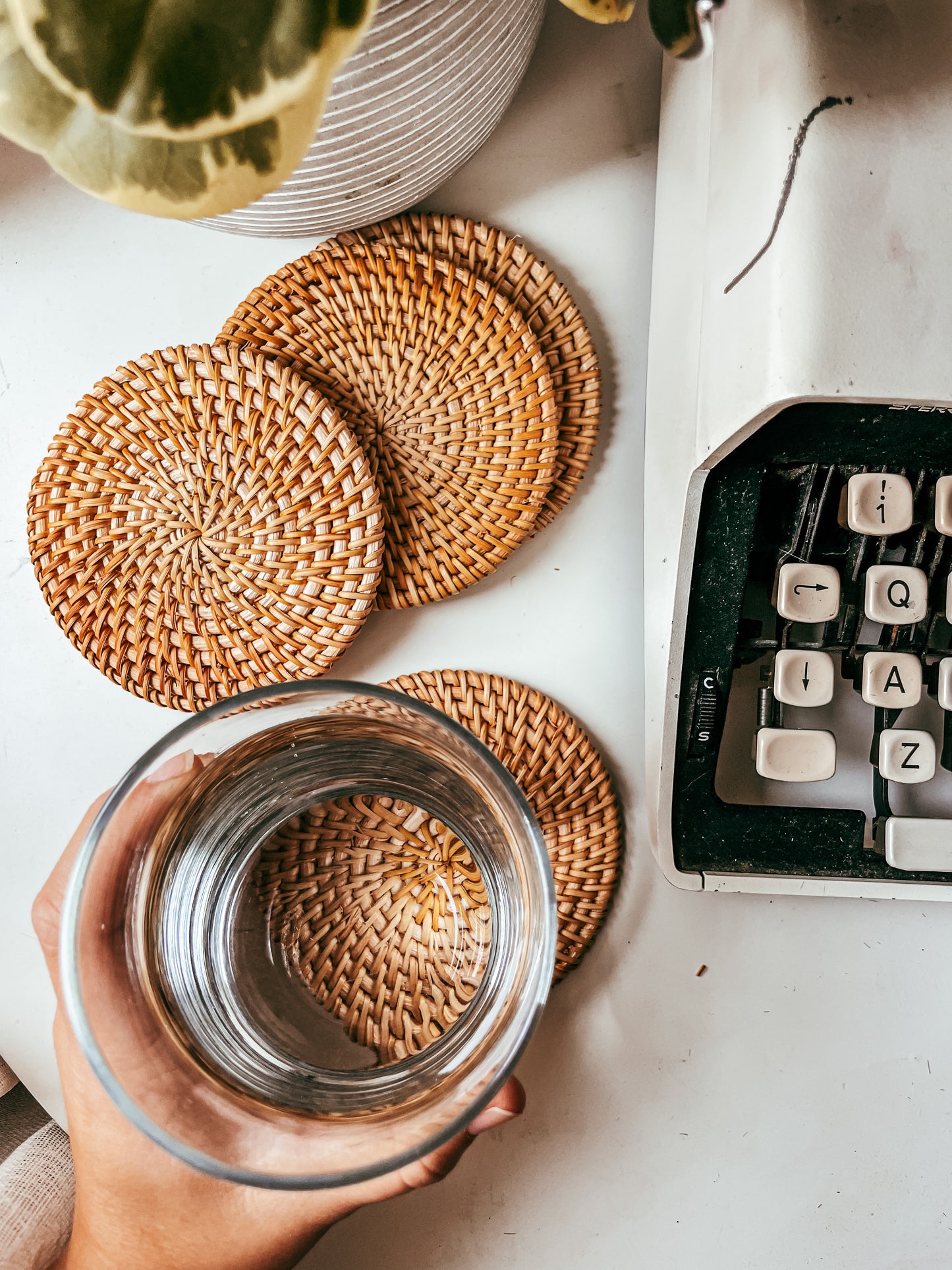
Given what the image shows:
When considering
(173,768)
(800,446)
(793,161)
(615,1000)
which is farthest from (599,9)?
(615,1000)

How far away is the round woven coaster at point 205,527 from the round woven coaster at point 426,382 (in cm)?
3

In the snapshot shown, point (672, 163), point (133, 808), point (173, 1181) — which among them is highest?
point (672, 163)

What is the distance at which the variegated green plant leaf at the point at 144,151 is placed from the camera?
9.5 inches

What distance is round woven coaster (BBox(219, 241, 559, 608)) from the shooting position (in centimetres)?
56

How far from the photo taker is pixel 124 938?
0.43m

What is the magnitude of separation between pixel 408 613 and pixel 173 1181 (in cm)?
38

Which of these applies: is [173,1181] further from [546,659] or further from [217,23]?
[217,23]

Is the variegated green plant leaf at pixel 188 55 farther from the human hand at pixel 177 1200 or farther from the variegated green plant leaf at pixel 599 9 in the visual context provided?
the human hand at pixel 177 1200

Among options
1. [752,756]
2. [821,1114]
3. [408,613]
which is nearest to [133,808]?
[408,613]

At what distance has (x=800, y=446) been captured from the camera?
0.47m

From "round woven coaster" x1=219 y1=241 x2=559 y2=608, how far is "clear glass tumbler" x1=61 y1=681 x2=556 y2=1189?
168 millimetres

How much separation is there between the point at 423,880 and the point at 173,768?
0.21 metres

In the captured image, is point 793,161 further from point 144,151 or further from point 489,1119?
point 489,1119

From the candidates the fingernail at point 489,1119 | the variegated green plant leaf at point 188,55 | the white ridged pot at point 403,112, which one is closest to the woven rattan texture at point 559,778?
the fingernail at point 489,1119
